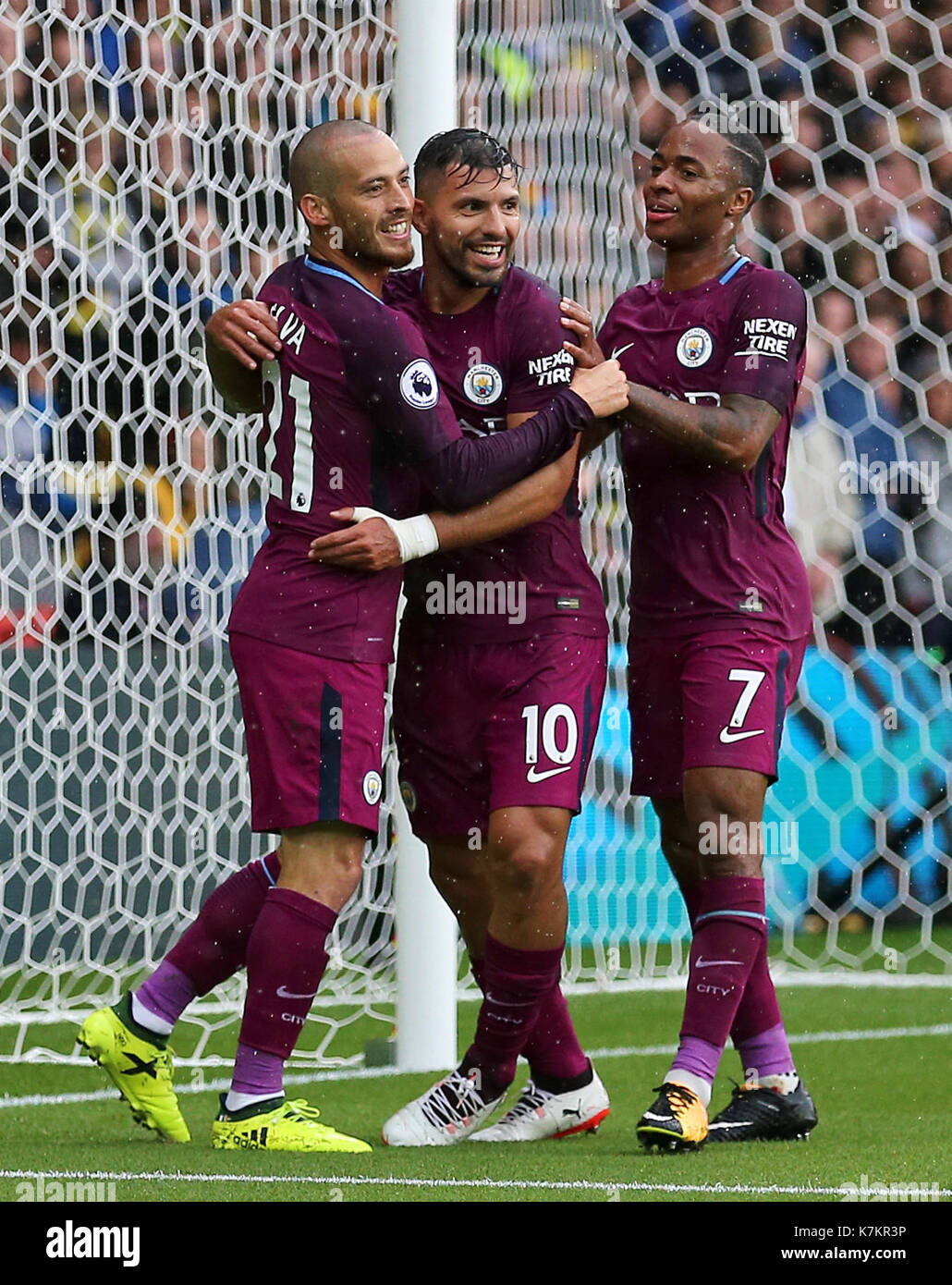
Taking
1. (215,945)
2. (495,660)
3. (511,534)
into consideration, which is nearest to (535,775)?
(495,660)

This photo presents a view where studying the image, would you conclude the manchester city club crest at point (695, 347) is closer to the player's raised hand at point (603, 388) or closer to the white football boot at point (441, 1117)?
the player's raised hand at point (603, 388)

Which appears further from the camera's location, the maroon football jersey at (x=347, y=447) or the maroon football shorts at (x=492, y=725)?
the maroon football shorts at (x=492, y=725)

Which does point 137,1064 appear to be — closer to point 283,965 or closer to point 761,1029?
point 283,965

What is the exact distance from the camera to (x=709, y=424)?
3494mm

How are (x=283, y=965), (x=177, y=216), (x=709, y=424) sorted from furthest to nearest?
(x=177, y=216) → (x=709, y=424) → (x=283, y=965)

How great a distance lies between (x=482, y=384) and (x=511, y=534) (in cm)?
26

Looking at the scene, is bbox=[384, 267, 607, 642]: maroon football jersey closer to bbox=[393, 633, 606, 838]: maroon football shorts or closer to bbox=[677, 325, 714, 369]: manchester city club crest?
bbox=[393, 633, 606, 838]: maroon football shorts

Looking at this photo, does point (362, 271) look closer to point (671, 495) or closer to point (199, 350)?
point (671, 495)

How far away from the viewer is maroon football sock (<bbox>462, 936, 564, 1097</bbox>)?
11.2 ft

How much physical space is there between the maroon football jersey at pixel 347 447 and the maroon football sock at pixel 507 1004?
0.55 metres

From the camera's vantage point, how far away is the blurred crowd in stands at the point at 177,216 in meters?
5.06

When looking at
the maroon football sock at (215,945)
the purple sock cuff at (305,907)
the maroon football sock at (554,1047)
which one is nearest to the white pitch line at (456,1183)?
the purple sock cuff at (305,907)

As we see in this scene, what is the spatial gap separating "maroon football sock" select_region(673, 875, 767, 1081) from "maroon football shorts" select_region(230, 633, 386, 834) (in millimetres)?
616

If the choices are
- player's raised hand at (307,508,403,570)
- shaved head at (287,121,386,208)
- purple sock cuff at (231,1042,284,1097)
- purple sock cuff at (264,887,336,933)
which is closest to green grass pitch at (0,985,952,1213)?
purple sock cuff at (231,1042,284,1097)
